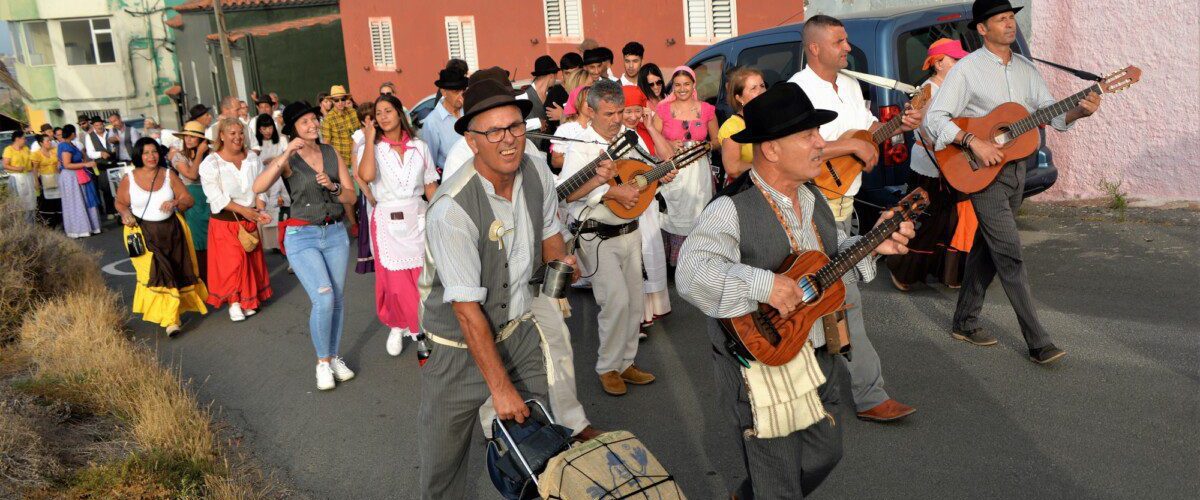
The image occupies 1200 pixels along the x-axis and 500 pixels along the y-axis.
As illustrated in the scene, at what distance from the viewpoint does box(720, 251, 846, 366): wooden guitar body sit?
336 cm

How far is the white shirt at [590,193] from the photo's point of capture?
5.98 meters

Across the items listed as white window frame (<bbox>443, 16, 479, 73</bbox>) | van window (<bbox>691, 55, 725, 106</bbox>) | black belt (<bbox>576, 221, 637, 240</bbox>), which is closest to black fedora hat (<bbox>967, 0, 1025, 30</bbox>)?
black belt (<bbox>576, 221, 637, 240</bbox>)

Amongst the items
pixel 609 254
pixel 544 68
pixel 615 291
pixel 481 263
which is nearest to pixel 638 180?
pixel 609 254

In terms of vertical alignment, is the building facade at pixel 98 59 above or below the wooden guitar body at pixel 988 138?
above

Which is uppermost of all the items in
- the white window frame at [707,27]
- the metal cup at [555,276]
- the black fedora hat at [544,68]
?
the white window frame at [707,27]

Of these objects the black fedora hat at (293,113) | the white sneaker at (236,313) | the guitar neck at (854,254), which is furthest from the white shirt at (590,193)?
the white sneaker at (236,313)

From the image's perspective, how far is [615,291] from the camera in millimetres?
6078

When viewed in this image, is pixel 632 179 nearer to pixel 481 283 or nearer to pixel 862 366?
pixel 862 366

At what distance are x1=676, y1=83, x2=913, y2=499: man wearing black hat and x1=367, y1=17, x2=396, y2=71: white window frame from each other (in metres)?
24.9

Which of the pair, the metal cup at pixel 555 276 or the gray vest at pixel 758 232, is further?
the metal cup at pixel 555 276

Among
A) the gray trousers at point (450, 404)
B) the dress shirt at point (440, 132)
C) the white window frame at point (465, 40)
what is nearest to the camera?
the gray trousers at point (450, 404)

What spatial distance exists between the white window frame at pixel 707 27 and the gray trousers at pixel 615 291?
31.9 ft

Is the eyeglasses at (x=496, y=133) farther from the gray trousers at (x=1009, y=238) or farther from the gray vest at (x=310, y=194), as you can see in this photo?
the gray vest at (x=310, y=194)

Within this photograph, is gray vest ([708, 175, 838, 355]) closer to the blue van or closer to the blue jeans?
the blue jeans
